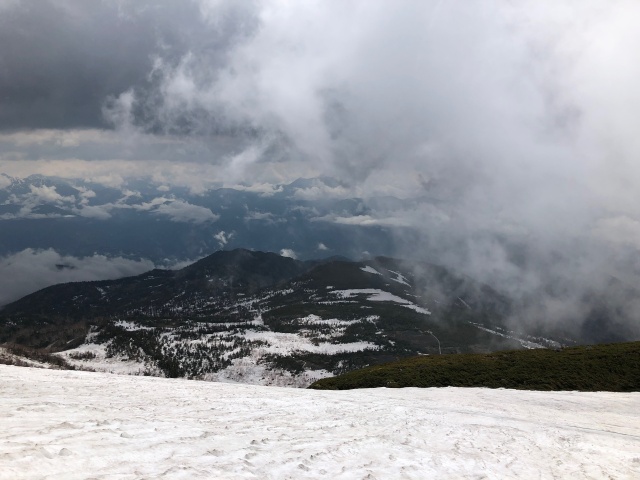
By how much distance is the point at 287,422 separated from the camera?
23.3m

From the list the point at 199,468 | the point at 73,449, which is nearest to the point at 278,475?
the point at 199,468

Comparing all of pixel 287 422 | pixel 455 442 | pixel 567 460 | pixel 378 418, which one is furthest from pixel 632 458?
pixel 287 422

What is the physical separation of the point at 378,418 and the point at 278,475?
15356mm

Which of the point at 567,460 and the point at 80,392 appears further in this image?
the point at 80,392

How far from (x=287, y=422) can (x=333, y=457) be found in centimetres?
715

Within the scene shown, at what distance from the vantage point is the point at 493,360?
67.7 m

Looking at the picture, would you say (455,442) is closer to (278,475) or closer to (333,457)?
(333,457)

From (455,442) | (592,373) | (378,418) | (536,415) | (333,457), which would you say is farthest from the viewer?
(592,373)

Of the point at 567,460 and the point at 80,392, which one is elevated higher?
the point at 80,392

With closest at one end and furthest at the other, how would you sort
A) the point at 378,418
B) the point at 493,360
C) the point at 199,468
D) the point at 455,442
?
the point at 199,468 < the point at 455,442 < the point at 378,418 < the point at 493,360

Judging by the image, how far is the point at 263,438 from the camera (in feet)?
60.7

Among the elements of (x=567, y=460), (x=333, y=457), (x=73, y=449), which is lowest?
(x=567, y=460)

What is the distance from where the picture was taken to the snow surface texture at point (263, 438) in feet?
43.4

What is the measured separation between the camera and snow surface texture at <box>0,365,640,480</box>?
13234mm
